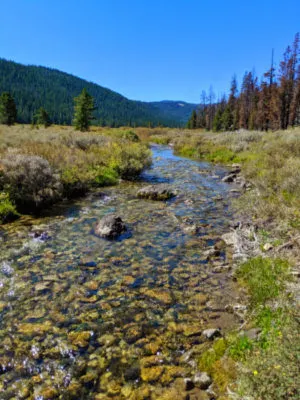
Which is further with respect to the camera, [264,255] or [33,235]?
[33,235]

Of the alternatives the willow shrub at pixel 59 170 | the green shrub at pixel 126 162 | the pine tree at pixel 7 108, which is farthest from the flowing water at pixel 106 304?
the pine tree at pixel 7 108

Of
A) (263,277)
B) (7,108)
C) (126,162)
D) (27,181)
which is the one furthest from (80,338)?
(7,108)

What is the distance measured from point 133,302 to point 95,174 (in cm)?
911

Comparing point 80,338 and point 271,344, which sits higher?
point 271,344

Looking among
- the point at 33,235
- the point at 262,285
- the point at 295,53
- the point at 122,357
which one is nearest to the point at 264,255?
the point at 262,285

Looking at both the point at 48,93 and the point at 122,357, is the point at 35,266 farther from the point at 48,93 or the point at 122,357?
the point at 48,93

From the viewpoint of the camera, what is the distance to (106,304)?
4.28 meters

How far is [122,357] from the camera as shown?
10.7 feet

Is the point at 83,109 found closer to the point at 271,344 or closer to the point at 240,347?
the point at 240,347

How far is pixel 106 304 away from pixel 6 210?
16.9ft

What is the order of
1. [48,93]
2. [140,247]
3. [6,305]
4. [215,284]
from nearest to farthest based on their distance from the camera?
1. [6,305]
2. [215,284]
3. [140,247]
4. [48,93]

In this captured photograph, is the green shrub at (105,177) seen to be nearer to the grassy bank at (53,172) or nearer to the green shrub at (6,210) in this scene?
the grassy bank at (53,172)

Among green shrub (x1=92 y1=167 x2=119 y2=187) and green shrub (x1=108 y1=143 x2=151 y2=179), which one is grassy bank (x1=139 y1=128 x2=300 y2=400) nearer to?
green shrub (x1=92 y1=167 x2=119 y2=187)

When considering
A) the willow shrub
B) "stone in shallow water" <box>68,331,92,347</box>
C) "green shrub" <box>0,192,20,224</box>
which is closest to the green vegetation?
"stone in shallow water" <box>68,331,92,347</box>
